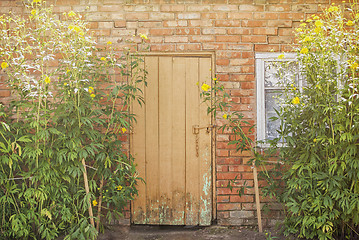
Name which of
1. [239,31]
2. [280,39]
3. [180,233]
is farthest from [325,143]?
[180,233]

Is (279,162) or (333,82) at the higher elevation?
(333,82)

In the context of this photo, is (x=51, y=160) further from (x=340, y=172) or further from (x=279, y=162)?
(x=340, y=172)

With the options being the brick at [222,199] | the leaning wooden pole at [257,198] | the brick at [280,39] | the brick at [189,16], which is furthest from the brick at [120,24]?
the brick at [222,199]

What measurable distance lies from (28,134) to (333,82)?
2998 millimetres

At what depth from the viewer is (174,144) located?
15.1ft

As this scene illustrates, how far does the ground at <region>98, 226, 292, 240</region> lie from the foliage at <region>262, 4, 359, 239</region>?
24.2 inches

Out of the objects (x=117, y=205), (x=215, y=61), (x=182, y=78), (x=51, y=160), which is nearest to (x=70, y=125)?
(x=51, y=160)

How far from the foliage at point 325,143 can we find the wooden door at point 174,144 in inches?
43.7

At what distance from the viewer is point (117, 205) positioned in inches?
156

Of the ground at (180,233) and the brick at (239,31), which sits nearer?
the ground at (180,233)

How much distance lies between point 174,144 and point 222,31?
4.90ft

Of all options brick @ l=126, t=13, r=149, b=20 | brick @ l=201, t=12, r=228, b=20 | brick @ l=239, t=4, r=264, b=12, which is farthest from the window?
brick @ l=126, t=13, r=149, b=20

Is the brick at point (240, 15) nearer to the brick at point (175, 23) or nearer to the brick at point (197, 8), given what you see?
the brick at point (197, 8)

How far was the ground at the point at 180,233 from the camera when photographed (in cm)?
427
